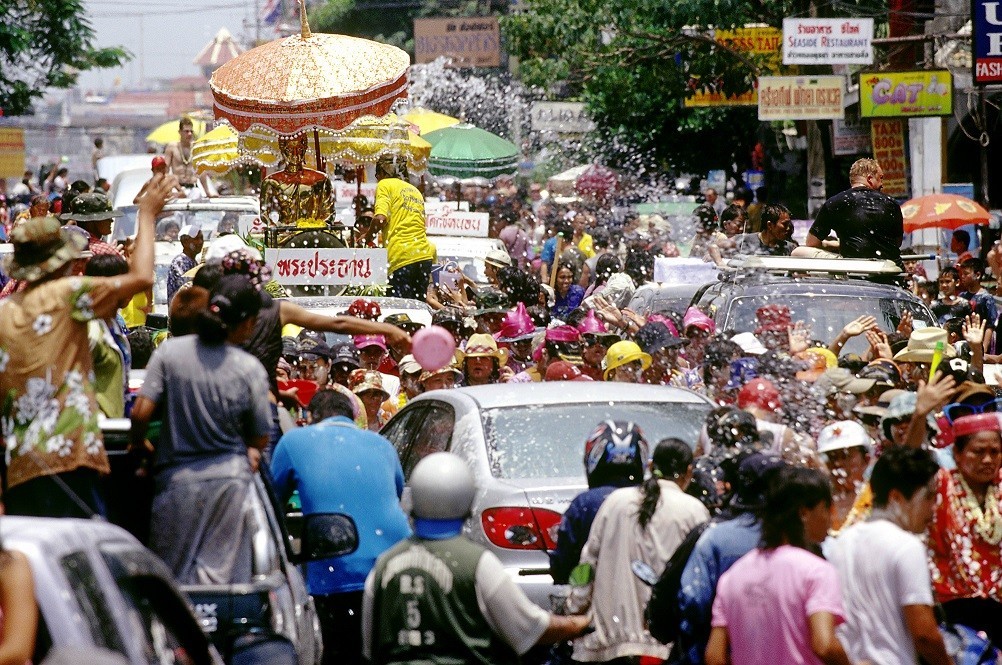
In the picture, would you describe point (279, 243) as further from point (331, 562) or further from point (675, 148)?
point (675, 148)

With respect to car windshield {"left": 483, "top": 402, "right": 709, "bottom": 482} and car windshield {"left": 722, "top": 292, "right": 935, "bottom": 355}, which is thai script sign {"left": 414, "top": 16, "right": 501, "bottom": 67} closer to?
car windshield {"left": 722, "top": 292, "right": 935, "bottom": 355}

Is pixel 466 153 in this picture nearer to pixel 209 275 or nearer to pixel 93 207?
pixel 93 207

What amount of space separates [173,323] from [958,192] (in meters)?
20.4

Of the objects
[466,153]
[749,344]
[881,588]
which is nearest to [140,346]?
[749,344]

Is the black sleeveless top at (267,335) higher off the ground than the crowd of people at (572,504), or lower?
higher

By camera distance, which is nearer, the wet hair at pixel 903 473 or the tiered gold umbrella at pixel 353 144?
the wet hair at pixel 903 473

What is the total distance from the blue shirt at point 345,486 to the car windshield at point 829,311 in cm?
453

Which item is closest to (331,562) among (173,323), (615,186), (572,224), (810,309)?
(173,323)

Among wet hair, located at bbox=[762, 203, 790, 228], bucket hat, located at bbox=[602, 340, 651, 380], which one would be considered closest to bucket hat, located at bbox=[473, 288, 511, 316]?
wet hair, located at bbox=[762, 203, 790, 228]

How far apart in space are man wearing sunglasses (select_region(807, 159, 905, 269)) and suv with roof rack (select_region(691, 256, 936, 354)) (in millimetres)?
866

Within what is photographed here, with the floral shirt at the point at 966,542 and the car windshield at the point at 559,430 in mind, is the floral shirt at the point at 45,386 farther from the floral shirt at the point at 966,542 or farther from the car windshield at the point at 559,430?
the floral shirt at the point at 966,542

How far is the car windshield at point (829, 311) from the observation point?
463 inches

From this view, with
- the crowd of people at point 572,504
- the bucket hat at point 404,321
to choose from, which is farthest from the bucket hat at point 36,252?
the bucket hat at point 404,321

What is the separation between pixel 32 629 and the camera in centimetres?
405
